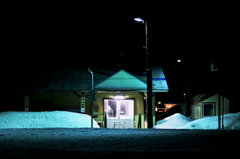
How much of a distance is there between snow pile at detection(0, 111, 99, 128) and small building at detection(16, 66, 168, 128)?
241cm

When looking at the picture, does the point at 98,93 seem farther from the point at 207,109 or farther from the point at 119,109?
the point at 207,109

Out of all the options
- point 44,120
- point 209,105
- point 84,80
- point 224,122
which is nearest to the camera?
point 224,122

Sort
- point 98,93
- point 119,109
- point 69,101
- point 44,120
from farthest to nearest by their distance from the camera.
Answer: point 69,101
point 98,93
point 119,109
point 44,120

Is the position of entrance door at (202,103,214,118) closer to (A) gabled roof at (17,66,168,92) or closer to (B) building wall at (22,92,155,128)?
(A) gabled roof at (17,66,168,92)

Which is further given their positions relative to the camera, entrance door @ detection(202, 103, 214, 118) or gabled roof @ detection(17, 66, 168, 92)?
entrance door @ detection(202, 103, 214, 118)

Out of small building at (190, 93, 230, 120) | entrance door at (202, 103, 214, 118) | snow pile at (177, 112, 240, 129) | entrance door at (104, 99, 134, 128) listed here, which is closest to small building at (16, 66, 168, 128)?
entrance door at (104, 99, 134, 128)

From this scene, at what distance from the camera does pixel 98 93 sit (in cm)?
2316

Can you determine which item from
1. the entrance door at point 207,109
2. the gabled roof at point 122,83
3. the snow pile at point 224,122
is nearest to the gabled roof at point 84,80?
the gabled roof at point 122,83

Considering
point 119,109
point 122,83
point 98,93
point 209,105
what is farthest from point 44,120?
point 209,105

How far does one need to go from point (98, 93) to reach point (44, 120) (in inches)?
228

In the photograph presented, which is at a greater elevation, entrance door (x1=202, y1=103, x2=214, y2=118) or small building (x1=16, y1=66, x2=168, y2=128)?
small building (x1=16, y1=66, x2=168, y2=128)

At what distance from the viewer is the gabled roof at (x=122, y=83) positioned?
22.1 meters

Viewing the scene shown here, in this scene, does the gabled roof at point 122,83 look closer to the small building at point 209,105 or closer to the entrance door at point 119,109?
the entrance door at point 119,109

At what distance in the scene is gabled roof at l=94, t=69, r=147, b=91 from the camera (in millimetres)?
22078
